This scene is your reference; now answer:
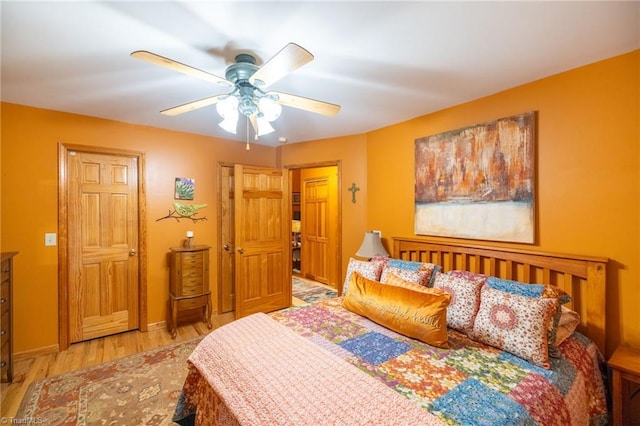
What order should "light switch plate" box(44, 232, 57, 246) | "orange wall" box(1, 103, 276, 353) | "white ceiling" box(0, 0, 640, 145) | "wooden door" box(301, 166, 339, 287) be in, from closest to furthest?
"white ceiling" box(0, 0, 640, 145) < "orange wall" box(1, 103, 276, 353) < "light switch plate" box(44, 232, 57, 246) < "wooden door" box(301, 166, 339, 287)

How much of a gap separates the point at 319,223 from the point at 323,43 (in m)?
4.02

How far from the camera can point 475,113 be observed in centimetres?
249

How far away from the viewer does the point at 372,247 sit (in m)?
3.15

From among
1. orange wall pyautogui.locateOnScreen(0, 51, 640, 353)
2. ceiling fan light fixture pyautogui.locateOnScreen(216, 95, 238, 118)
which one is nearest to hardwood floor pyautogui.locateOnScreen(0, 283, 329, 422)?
orange wall pyautogui.locateOnScreen(0, 51, 640, 353)

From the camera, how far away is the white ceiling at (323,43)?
141 cm

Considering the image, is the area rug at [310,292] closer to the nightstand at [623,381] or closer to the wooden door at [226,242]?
the wooden door at [226,242]

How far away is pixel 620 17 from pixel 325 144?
9.08ft

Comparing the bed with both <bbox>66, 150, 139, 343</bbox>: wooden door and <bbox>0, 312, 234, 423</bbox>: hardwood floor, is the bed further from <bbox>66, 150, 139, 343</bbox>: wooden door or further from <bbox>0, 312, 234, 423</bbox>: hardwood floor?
<bbox>66, 150, 139, 343</bbox>: wooden door

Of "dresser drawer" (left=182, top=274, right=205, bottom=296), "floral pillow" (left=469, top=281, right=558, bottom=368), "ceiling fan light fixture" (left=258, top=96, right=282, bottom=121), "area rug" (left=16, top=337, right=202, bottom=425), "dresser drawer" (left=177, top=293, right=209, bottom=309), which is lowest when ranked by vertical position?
"area rug" (left=16, top=337, right=202, bottom=425)

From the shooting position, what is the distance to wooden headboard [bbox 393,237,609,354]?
183 centimetres

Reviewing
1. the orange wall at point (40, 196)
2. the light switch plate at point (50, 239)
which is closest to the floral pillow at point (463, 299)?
the orange wall at point (40, 196)

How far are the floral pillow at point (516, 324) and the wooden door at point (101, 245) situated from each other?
346cm

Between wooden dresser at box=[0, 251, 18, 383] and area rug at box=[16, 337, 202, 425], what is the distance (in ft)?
0.82

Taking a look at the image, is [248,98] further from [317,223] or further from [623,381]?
[317,223]
